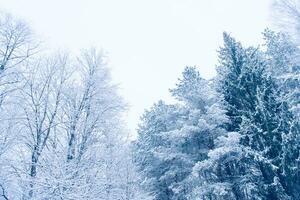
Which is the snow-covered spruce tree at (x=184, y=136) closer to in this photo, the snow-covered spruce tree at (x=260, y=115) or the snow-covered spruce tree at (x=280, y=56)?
→ the snow-covered spruce tree at (x=260, y=115)

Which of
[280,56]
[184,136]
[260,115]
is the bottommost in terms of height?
[260,115]

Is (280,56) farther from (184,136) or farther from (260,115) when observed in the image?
(260,115)

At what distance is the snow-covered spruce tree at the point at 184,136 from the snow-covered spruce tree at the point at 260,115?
106 inches

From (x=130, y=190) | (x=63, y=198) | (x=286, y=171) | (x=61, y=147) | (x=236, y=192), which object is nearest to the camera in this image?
(x=63, y=198)

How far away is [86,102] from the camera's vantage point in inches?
490

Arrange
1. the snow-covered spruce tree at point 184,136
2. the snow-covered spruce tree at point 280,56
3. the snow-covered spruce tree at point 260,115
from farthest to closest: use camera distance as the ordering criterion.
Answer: the snow-covered spruce tree at point 280,56, the snow-covered spruce tree at point 184,136, the snow-covered spruce tree at point 260,115

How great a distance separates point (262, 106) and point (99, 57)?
788 centimetres

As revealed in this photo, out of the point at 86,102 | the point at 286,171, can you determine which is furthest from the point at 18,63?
the point at 286,171

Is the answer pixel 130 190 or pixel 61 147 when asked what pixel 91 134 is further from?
pixel 130 190

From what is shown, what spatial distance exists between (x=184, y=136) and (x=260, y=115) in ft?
19.8

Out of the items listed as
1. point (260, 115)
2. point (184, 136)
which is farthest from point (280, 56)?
point (260, 115)

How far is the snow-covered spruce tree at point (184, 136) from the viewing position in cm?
1683

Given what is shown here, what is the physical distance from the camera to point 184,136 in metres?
17.0

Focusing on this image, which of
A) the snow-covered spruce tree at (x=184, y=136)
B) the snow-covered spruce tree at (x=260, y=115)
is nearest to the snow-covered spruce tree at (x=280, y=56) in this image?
the snow-covered spruce tree at (x=184, y=136)
